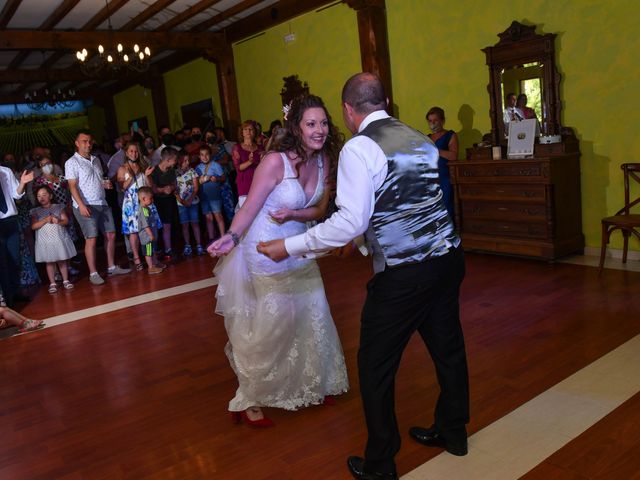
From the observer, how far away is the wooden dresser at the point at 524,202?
509 cm

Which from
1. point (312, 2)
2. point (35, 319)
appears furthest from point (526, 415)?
point (312, 2)

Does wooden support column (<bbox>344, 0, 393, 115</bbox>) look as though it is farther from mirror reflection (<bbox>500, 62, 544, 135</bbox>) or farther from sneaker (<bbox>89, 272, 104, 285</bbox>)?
sneaker (<bbox>89, 272, 104, 285</bbox>)

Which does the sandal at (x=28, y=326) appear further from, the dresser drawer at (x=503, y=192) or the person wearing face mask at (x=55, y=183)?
the dresser drawer at (x=503, y=192)

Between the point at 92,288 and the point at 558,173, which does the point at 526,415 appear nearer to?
the point at 558,173

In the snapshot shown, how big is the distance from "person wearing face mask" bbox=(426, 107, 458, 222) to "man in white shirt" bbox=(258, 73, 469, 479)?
3.95 metres

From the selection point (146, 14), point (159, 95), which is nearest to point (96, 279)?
point (146, 14)

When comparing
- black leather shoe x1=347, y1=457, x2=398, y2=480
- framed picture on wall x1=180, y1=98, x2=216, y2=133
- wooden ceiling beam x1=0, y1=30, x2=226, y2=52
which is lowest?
black leather shoe x1=347, y1=457, x2=398, y2=480

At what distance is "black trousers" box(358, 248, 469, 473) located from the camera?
6.68 feet

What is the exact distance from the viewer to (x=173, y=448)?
8.82 ft

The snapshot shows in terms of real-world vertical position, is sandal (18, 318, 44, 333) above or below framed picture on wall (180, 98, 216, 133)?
below

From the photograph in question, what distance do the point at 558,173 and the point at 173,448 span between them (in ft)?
12.9

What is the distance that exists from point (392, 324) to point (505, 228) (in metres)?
3.77

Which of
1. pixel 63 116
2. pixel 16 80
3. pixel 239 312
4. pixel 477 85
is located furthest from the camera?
pixel 63 116

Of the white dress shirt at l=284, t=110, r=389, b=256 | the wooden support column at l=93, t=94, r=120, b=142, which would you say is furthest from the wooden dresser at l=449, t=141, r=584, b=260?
the wooden support column at l=93, t=94, r=120, b=142
